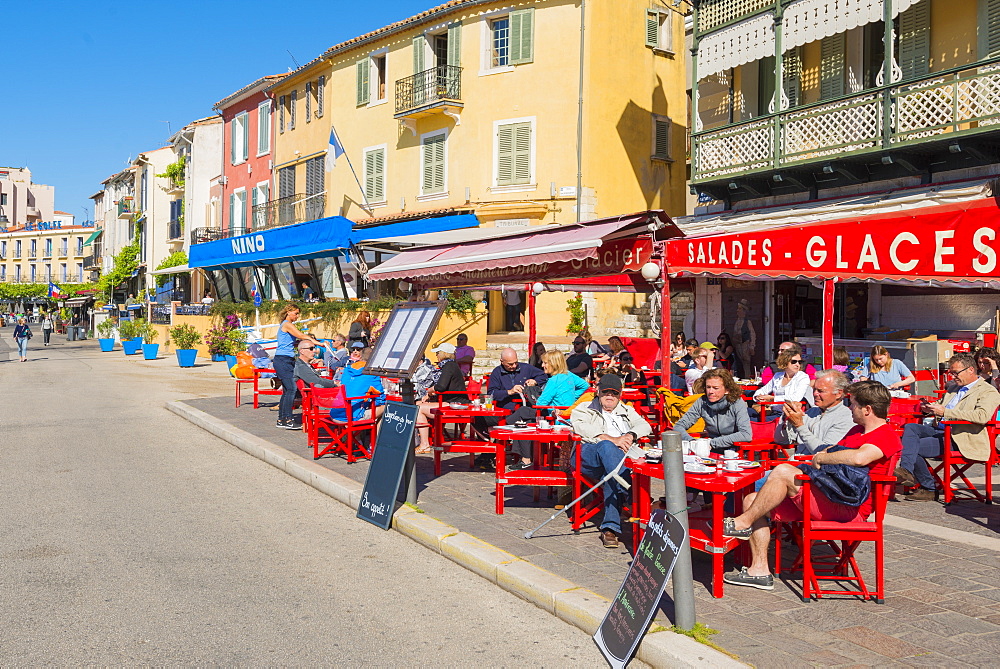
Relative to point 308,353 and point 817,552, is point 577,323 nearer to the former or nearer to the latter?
point 308,353

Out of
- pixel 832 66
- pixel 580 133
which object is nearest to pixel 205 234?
pixel 580 133

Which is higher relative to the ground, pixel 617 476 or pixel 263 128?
pixel 263 128

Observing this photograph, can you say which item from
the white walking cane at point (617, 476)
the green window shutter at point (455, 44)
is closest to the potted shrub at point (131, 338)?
the green window shutter at point (455, 44)

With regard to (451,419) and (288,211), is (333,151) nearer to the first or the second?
(288,211)

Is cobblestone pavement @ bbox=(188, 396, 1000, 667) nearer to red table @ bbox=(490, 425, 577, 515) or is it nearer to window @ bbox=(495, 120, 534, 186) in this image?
red table @ bbox=(490, 425, 577, 515)

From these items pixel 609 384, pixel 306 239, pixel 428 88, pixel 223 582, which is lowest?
pixel 223 582

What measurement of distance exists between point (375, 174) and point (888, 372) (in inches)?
871

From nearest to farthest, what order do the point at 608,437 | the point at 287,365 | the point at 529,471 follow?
1. the point at 608,437
2. the point at 529,471
3. the point at 287,365

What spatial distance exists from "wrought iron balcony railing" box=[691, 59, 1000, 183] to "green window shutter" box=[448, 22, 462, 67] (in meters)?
10.2

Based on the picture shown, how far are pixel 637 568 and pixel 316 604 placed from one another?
2.02 meters

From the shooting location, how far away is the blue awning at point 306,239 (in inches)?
1065

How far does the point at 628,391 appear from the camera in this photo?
38.0 feet

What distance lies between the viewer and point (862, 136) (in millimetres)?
15969

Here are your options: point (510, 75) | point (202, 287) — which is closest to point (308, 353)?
point (510, 75)
